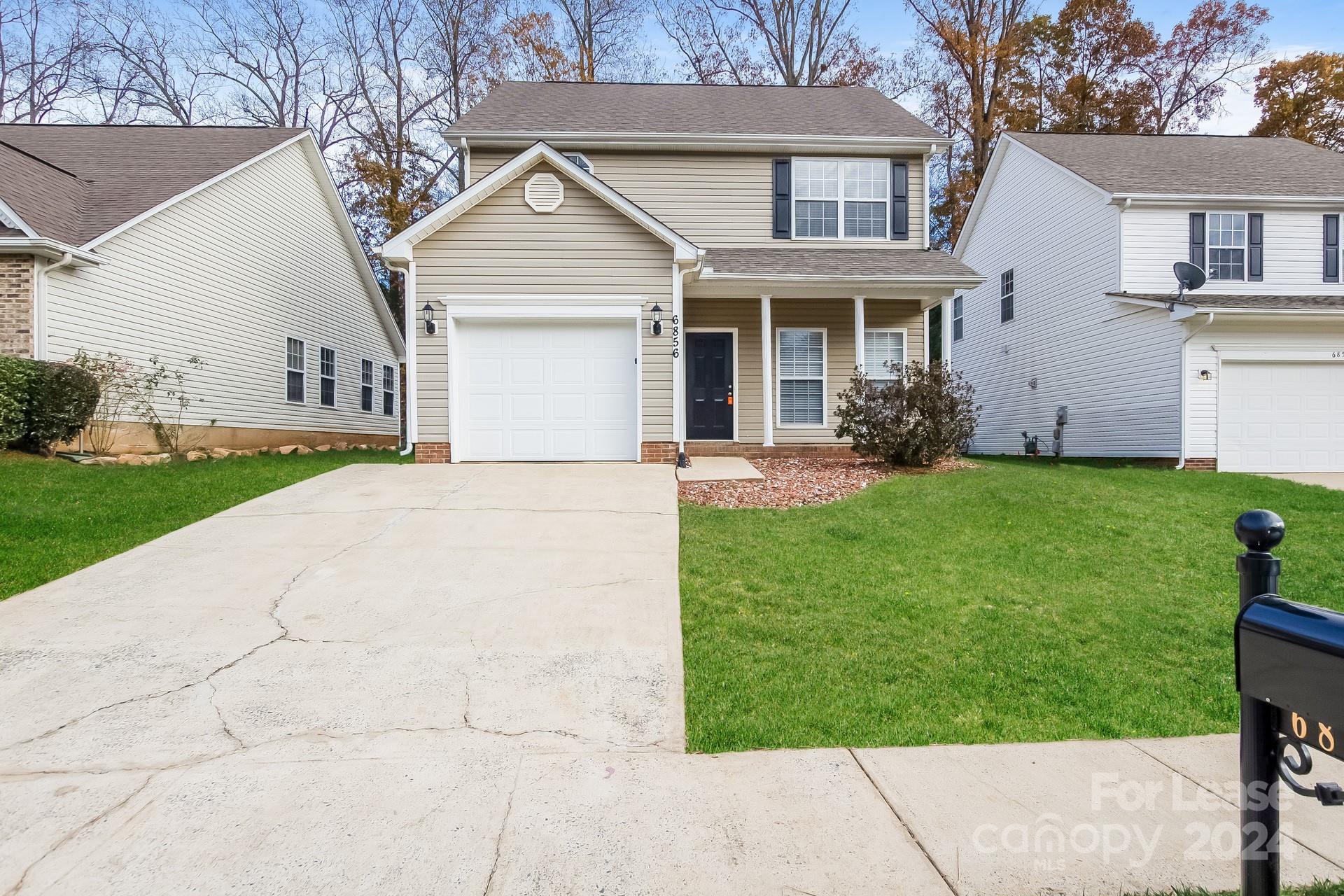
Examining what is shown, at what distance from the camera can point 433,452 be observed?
10.7 metres

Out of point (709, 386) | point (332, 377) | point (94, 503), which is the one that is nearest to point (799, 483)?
point (709, 386)

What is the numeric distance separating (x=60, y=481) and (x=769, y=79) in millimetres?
23307

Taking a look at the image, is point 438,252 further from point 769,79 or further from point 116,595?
point 769,79

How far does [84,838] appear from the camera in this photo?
8.98ft

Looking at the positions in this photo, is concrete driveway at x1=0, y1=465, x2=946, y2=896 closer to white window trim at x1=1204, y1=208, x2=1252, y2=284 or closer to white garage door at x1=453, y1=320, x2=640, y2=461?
white garage door at x1=453, y1=320, x2=640, y2=461

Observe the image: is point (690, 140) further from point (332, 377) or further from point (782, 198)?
point (332, 377)

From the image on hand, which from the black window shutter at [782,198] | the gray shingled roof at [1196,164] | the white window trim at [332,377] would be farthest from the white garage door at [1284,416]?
the white window trim at [332,377]

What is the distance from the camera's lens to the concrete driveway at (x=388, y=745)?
2.56m

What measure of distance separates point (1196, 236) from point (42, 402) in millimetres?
19951

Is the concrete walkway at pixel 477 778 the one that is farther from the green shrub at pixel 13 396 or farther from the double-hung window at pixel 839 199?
the double-hung window at pixel 839 199

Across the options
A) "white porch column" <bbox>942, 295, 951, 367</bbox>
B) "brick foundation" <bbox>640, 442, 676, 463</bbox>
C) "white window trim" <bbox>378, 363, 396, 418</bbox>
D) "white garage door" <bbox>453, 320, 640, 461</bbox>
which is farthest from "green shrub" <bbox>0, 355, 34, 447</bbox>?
"white porch column" <bbox>942, 295, 951, 367</bbox>

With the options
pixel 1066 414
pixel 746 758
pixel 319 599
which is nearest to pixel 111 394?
pixel 319 599

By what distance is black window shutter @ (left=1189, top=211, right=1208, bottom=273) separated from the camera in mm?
14641

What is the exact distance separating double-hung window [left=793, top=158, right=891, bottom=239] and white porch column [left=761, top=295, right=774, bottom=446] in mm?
2236
